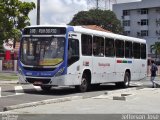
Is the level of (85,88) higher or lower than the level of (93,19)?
lower

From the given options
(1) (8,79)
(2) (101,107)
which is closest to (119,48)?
(1) (8,79)

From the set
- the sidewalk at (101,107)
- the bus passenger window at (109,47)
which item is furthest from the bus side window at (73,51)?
the bus passenger window at (109,47)

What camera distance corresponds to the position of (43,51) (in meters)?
20.5

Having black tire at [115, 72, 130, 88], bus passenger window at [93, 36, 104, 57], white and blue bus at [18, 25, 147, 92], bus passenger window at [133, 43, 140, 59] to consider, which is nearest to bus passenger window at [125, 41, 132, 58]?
bus passenger window at [133, 43, 140, 59]

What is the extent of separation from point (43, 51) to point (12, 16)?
50.6 feet

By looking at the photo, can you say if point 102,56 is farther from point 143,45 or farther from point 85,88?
point 143,45

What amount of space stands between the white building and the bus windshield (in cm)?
8529

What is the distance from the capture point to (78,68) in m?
21.4

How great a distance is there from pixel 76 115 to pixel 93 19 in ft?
282

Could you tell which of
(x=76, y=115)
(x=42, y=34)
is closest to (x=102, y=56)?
(x=42, y=34)

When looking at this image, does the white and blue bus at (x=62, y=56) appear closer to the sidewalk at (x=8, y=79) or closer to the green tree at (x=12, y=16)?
the sidewalk at (x=8, y=79)

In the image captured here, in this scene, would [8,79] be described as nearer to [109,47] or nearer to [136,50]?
[136,50]

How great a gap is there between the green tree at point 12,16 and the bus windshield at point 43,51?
13613mm

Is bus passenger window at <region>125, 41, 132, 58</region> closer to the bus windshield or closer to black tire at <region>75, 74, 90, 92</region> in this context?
black tire at <region>75, 74, 90, 92</region>
